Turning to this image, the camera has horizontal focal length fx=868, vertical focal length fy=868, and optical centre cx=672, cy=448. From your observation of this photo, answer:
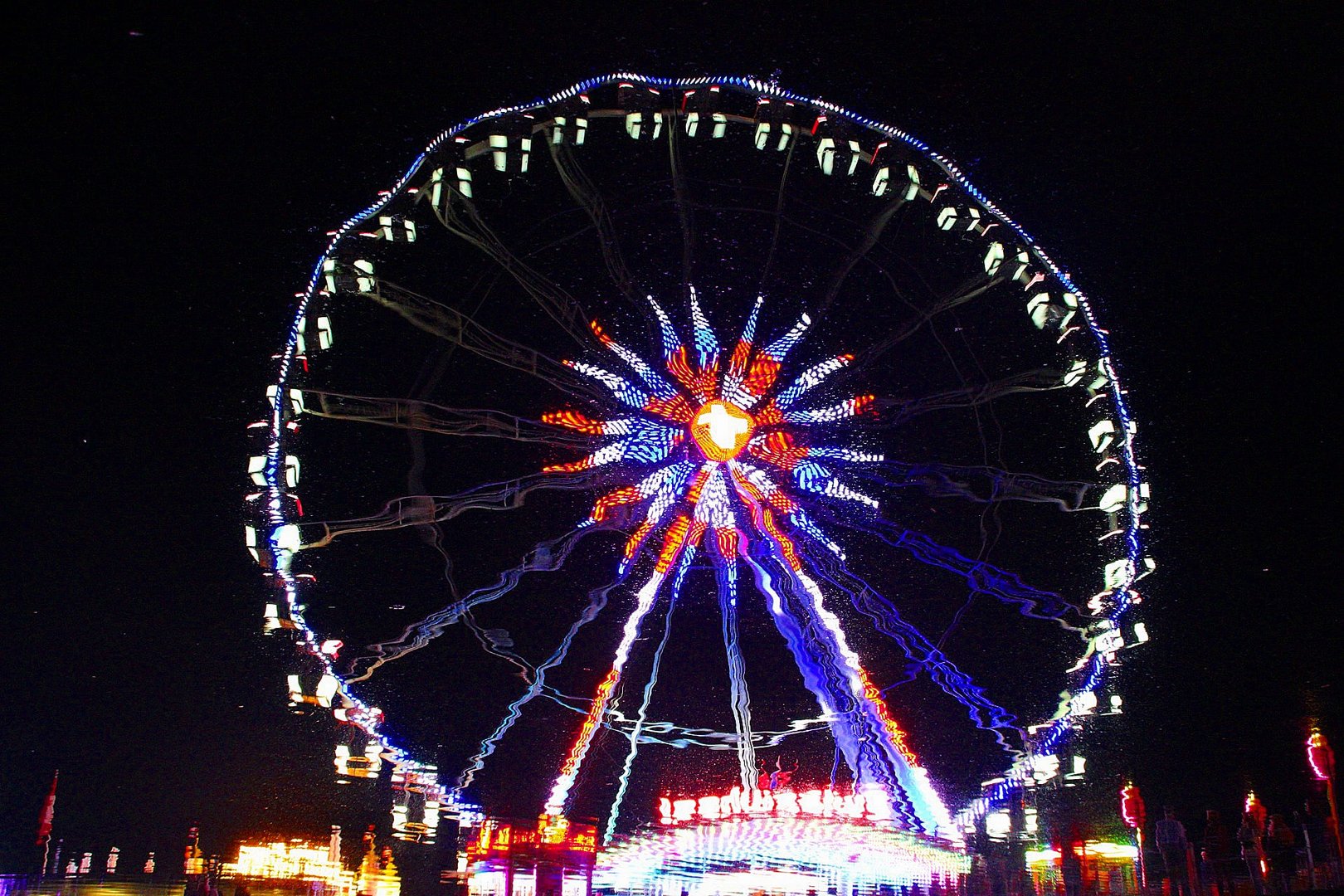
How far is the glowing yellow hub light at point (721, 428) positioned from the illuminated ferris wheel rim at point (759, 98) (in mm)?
1323

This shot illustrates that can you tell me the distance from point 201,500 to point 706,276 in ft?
9.86

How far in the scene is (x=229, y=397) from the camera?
412 cm


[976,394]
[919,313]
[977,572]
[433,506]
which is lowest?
[977,572]

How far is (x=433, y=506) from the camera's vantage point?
421cm

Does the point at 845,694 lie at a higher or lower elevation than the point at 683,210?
lower

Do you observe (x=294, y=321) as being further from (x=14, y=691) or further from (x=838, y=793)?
(x=838, y=793)

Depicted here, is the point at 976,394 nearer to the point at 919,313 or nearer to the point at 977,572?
the point at 919,313

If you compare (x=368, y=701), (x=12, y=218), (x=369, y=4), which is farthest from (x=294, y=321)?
(x=368, y=701)

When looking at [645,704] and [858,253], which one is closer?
[858,253]

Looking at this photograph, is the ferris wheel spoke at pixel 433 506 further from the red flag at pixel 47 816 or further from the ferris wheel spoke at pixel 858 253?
the red flag at pixel 47 816

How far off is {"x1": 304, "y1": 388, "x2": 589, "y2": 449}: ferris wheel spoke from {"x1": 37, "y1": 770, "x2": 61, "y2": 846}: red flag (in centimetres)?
631

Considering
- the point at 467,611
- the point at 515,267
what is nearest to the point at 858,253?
the point at 515,267

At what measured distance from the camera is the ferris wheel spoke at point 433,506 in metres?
4.06

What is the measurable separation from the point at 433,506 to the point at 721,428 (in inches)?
57.4
